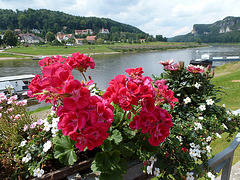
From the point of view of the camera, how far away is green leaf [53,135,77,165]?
1.20 meters

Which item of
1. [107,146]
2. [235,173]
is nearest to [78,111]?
[107,146]

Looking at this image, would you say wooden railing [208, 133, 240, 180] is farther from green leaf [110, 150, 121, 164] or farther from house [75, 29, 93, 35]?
house [75, 29, 93, 35]

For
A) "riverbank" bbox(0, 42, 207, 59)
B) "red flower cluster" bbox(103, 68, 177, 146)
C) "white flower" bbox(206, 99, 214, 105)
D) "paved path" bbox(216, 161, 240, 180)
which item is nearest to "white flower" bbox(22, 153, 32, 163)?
"red flower cluster" bbox(103, 68, 177, 146)

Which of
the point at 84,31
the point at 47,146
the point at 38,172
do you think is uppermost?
the point at 84,31

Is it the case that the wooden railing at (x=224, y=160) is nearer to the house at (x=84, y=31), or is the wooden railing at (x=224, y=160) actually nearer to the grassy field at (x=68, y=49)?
the grassy field at (x=68, y=49)

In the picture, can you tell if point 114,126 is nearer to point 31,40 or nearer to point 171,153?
point 171,153

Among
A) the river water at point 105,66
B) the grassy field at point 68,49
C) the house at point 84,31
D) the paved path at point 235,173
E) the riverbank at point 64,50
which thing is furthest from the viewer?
the house at point 84,31

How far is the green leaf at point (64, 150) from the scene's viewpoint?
3.95ft

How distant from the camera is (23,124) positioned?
170 centimetres

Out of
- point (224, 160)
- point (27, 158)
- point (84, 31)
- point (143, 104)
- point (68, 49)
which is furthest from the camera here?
point (84, 31)

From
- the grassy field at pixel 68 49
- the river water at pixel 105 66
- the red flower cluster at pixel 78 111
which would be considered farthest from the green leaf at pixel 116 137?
the grassy field at pixel 68 49

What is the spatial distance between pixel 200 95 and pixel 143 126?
56.4 inches

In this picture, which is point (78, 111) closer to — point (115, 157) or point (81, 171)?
point (115, 157)

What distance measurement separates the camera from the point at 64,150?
123 centimetres
